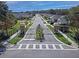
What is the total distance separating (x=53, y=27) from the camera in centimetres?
1549

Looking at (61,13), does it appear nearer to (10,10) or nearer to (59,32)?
(59,32)

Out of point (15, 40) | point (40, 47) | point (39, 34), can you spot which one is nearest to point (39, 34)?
point (39, 34)

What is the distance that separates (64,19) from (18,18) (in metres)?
1.71

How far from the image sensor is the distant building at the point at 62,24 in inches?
605

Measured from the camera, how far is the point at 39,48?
15109 millimetres

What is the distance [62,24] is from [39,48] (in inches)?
50.1

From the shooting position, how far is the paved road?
48.7 feet

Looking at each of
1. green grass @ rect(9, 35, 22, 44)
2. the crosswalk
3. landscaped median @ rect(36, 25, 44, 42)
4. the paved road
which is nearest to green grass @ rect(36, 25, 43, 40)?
landscaped median @ rect(36, 25, 44, 42)

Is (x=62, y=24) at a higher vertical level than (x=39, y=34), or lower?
higher

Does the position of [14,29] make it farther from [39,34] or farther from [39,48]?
[39,48]

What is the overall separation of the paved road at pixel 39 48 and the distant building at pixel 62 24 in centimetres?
34

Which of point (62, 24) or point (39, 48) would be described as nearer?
point (39, 48)

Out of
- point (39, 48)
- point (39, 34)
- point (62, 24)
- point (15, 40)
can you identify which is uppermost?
point (62, 24)

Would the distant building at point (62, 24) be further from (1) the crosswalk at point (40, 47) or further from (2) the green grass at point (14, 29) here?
(2) the green grass at point (14, 29)
